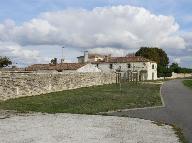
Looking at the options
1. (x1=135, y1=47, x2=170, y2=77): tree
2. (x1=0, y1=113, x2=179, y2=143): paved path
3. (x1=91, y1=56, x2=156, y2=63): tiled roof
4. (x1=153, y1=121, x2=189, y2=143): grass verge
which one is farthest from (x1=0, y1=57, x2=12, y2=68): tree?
(x1=153, y1=121, x2=189, y2=143): grass verge

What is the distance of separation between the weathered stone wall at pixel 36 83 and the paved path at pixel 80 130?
37.0 feet

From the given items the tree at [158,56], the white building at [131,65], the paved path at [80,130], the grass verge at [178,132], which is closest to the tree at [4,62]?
the white building at [131,65]

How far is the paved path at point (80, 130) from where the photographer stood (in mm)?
13984

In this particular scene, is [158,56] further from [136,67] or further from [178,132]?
[178,132]

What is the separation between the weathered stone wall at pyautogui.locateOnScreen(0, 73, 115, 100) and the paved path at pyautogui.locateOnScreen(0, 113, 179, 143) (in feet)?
37.0

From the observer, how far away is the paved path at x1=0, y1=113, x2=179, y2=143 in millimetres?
13984

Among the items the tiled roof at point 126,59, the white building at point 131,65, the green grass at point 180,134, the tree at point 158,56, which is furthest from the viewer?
the tree at point 158,56

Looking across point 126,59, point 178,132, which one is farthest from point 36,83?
point 126,59

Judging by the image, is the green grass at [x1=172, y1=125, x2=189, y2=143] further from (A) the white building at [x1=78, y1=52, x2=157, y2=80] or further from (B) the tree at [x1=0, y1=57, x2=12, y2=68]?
(A) the white building at [x1=78, y1=52, x2=157, y2=80]

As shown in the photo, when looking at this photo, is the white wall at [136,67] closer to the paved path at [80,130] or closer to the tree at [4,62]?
the tree at [4,62]

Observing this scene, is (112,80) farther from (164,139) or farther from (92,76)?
(164,139)

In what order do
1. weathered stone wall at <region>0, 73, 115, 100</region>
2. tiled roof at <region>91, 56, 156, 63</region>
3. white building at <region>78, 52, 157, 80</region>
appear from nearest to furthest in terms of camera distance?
weathered stone wall at <region>0, 73, 115, 100</region> → white building at <region>78, 52, 157, 80</region> → tiled roof at <region>91, 56, 156, 63</region>

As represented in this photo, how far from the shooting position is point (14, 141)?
13.5 meters

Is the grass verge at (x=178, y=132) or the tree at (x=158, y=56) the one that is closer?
the grass verge at (x=178, y=132)
